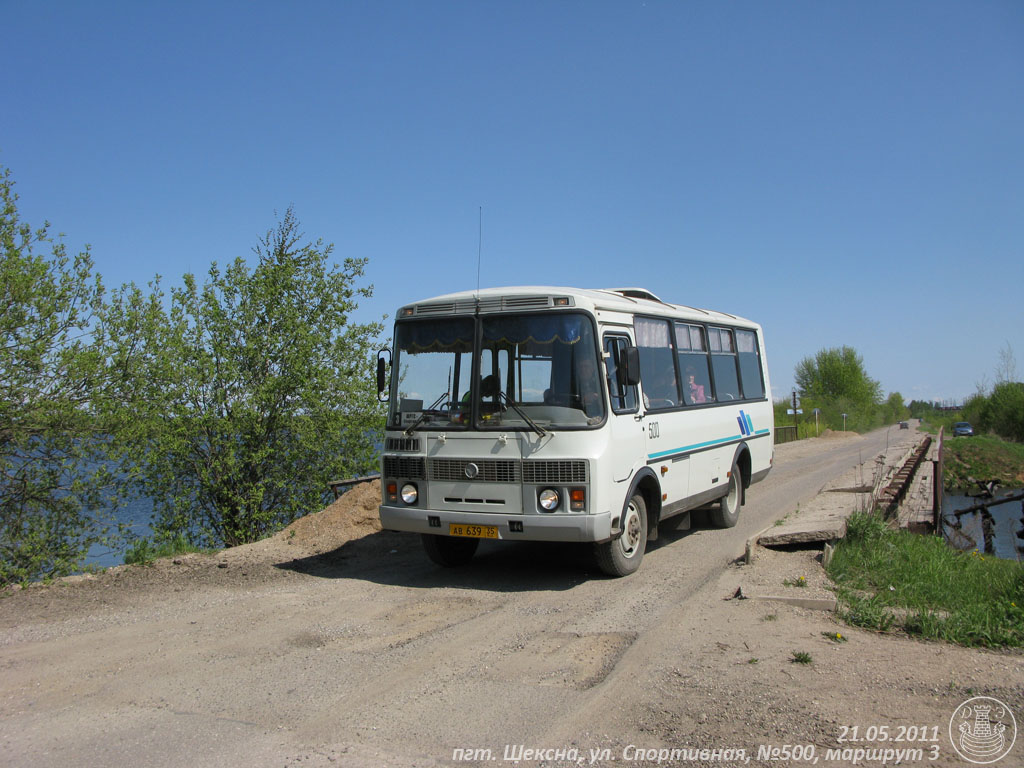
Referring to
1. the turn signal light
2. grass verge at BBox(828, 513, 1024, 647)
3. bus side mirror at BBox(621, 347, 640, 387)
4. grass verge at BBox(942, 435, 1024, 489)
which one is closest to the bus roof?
bus side mirror at BBox(621, 347, 640, 387)

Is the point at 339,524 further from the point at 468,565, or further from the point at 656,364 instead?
the point at 656,364

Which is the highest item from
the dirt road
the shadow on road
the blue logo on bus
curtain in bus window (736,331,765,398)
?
curtain in bus window (736,331,765,398)

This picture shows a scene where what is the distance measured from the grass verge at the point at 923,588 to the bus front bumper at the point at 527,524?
225 cm

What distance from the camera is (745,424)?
12.7 metres

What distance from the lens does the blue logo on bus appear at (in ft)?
40.7

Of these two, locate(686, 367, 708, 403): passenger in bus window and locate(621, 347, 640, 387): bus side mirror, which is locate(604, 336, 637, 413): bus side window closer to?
locate(621, 347, 640, 387): bus side mirror

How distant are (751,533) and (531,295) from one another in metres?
5.54

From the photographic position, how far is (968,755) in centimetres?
392

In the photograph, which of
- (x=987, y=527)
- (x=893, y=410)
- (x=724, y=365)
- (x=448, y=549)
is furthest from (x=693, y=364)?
(x=893, y=410)

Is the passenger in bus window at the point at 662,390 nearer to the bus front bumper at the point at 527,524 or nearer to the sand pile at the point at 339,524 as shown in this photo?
the bus front bumper at the point at 527,524

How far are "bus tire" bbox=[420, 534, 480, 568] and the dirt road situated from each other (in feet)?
1.37

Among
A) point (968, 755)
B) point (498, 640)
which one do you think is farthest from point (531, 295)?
point (968, 755)

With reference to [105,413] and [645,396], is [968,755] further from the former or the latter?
[105,413]

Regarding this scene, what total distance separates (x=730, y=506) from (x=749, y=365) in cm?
264
